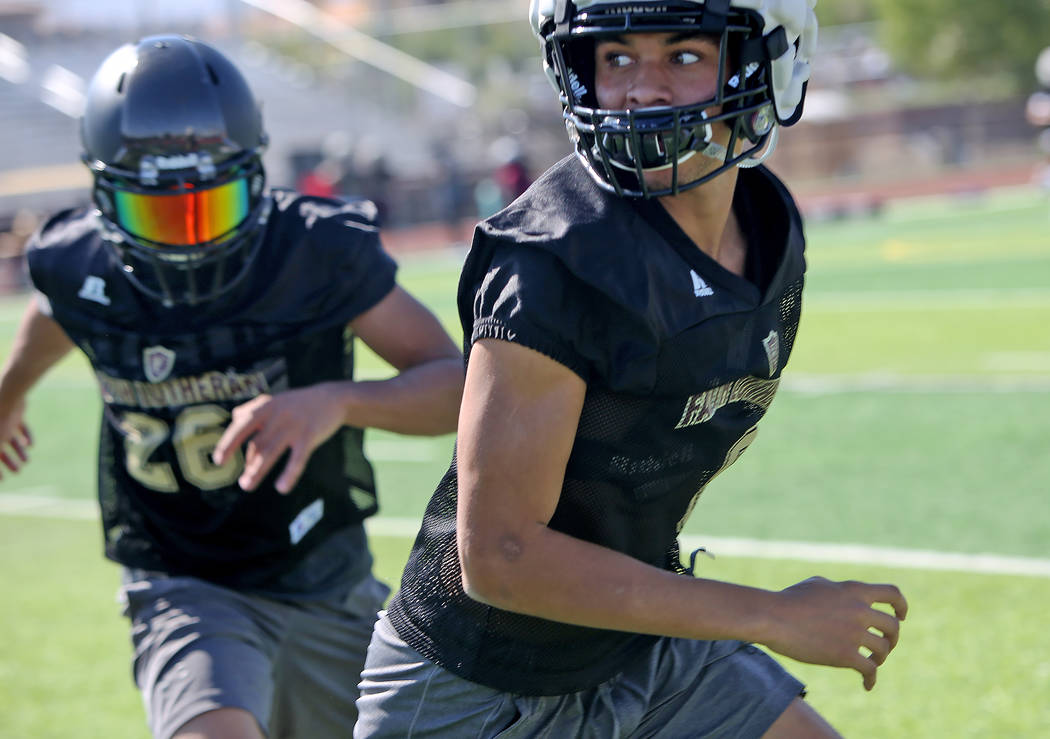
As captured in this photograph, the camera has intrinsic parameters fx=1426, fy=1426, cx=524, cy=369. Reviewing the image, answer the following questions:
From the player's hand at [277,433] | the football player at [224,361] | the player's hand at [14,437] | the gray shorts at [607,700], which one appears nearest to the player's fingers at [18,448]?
the player's hand at [14,437]

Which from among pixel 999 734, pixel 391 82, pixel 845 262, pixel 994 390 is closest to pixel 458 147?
pixel 391 82

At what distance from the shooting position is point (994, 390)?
918 centimetres

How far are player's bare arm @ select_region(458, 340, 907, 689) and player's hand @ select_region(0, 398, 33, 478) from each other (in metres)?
2.36

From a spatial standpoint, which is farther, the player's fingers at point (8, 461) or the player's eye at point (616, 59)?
the player's fingers at point (8, 461)

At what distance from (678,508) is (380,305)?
50.6 inches

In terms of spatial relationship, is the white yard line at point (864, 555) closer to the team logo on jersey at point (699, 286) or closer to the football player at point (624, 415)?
the football player at point (624, 415)

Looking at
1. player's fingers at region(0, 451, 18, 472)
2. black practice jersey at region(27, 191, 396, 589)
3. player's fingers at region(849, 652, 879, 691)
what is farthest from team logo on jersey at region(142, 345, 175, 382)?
player's fingers at region(849, 652, 879, 691)

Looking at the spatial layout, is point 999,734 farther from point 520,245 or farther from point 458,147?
point 458,147

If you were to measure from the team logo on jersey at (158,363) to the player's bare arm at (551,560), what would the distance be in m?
1.57

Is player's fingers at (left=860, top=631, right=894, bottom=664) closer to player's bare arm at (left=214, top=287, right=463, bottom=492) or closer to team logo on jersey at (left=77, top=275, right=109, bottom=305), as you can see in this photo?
player's bare arm at (left=214, top=287, right=463, bottom=492)

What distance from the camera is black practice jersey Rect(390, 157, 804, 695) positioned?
2.14 m

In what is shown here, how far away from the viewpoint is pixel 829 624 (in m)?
2.15

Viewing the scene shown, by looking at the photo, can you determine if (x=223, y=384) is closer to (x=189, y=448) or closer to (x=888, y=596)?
(x=189, y=448)

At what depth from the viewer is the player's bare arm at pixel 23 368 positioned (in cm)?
389
